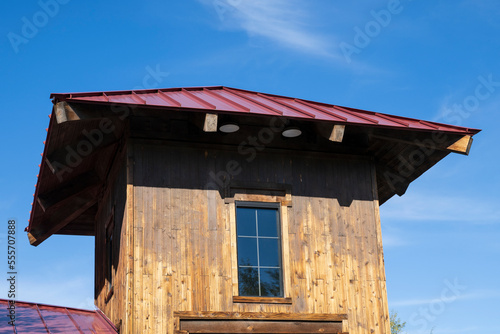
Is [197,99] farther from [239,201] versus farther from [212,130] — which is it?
[239,201]

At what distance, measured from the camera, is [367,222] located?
45.5 ft

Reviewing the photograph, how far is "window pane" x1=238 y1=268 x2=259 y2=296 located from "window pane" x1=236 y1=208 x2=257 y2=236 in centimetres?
72

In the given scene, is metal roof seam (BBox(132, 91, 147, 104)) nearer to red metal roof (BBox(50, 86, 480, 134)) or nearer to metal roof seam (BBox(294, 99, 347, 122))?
red metal roof (BBox(50, 86, 480, 134))

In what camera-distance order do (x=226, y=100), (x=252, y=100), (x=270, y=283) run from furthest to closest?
(x=252, y=100), (x=226, y=100), (x=270, y=283)

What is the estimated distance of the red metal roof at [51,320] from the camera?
1221cm

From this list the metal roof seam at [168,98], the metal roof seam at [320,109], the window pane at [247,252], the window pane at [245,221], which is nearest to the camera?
the metal roof seam at [168,98]

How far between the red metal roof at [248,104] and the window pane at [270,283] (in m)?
2.91

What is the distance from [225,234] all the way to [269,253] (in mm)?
914

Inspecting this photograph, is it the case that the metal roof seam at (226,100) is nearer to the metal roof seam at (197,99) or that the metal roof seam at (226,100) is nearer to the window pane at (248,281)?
the metal roof seam at (197,99)

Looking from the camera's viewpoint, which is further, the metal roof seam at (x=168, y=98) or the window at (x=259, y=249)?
the window at (x=259, y=249)

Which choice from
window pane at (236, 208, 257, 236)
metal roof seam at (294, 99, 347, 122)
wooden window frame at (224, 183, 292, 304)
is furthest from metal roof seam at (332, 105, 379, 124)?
window pane at (236, 208, 257, 236)

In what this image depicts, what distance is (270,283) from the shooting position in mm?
12836

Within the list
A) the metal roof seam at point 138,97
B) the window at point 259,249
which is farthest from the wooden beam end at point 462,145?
the metal roof seam at point 138,97

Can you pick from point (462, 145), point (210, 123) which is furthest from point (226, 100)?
point (462, 145)
